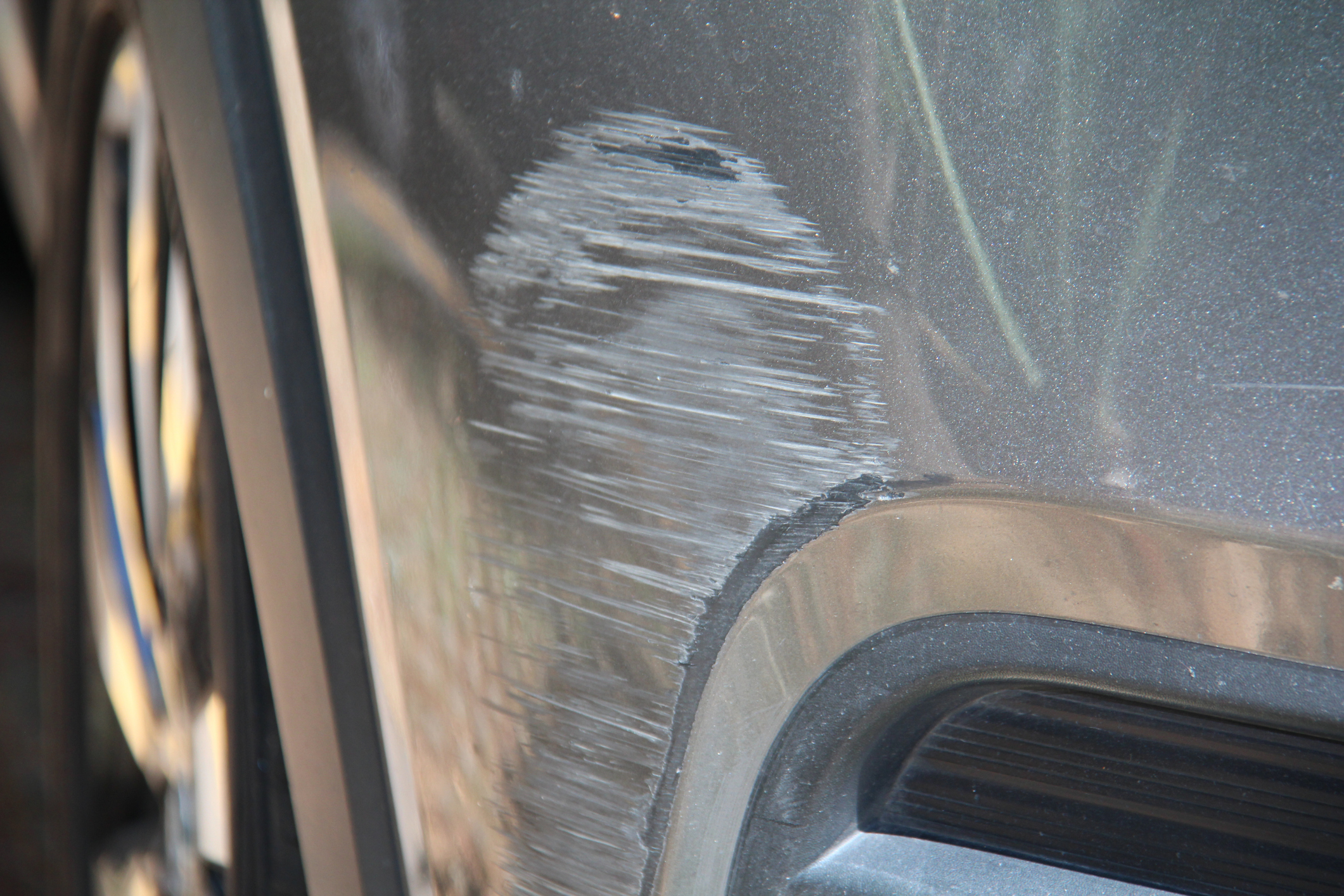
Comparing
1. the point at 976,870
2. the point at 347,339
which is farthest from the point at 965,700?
the point at 347,339

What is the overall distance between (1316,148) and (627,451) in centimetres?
31

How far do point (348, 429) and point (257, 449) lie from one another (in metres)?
0.09

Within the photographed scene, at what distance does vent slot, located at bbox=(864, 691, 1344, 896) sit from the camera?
41cm

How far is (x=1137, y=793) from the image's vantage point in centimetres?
44

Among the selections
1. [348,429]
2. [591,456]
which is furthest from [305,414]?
[591,456]

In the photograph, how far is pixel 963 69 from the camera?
40 cm

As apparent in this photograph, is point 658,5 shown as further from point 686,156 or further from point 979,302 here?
point 979,302

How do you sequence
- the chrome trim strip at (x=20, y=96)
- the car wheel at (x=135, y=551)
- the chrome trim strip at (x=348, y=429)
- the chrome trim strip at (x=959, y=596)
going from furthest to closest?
the chrome trim strip at (x=20, y=96), the car wheel at (x=135, y=551), the chrome trim strip at (x=348, y=429), the chrome trim strip at (x=959, y=596)

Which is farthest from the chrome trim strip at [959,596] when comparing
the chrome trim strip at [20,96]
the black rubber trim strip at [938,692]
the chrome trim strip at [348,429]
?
the chrome trim strip at [20,96]

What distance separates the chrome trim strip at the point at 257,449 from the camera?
652 mm

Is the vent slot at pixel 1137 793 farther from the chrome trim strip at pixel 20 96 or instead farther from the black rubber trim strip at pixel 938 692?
the chrome trim strip at pixel 20 96

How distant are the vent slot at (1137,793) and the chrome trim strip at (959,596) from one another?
6 centimetres

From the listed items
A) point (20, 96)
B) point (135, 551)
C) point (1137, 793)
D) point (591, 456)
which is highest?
point (20, 96)

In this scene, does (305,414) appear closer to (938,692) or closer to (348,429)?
(348,429)
